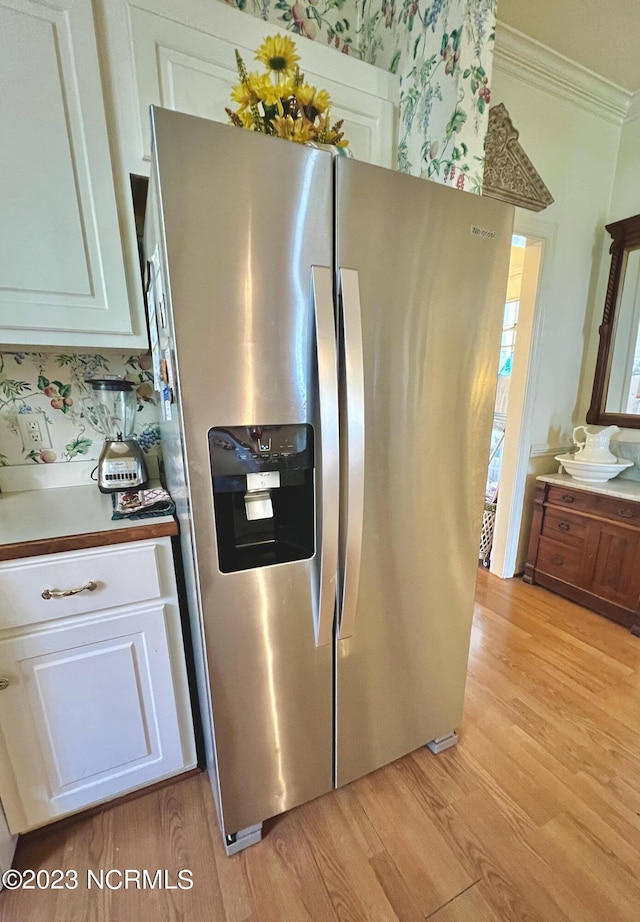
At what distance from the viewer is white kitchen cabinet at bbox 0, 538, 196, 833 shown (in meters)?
0.96

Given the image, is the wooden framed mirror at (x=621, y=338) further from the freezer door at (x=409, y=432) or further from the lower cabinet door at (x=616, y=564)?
the freezer door at (x=409, y=432)

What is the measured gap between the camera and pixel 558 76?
6.18 feet

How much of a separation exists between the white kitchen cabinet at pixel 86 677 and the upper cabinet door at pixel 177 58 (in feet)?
3.74

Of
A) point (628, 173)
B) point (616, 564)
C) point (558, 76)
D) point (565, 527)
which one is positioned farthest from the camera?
point (565, 527)

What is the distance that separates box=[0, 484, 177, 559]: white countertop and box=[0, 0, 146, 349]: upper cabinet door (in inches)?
19.2

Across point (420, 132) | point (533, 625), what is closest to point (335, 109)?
point (420, 132)

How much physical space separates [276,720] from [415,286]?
118 cm

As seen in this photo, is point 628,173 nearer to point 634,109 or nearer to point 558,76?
point 634,109

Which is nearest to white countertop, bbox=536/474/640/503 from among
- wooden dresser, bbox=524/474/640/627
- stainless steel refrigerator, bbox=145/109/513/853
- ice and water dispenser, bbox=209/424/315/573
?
wooden dresser, bbox=524/474/640/627

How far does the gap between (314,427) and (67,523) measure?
0.73 meters

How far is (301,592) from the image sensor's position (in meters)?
0.97

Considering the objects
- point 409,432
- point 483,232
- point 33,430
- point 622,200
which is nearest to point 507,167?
point 483,232

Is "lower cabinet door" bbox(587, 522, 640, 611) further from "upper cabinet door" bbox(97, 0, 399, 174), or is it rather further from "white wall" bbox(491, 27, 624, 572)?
"upper cabinet door" bbox(97, 0, 399, 174)

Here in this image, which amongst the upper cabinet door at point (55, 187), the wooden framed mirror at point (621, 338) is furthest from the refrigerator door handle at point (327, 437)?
the wooden framed mirror at point (621, 338)
